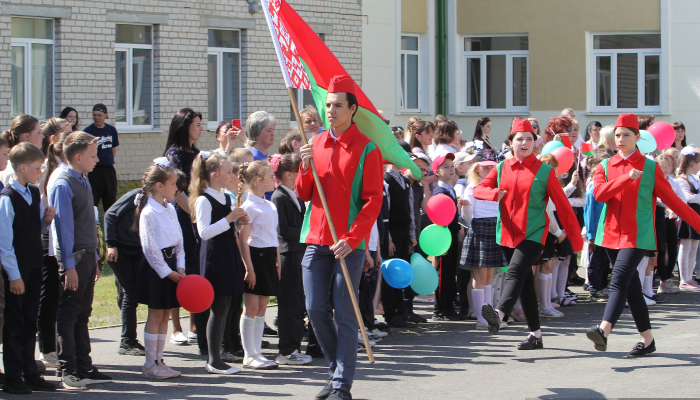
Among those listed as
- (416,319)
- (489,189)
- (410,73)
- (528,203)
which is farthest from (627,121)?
(410,73)

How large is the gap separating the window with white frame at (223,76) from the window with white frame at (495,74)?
6.82 meters

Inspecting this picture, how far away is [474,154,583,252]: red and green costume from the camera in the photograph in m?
7.52

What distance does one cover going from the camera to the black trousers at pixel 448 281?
942cm

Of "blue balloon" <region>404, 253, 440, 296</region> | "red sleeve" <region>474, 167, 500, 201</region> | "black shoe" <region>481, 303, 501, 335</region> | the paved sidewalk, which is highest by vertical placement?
"red sleeve" <region>474, 167, 500, 201</region>

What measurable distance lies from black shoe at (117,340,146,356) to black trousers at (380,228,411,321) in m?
2.53

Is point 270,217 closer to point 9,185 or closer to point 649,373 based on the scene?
point 9,185

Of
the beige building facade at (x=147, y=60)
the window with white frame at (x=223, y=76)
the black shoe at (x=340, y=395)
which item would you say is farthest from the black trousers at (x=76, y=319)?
the window with white frame at (x=223, y=76)

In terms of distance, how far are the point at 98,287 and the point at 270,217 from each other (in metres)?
4.56

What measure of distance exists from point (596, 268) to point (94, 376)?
651 centimetres

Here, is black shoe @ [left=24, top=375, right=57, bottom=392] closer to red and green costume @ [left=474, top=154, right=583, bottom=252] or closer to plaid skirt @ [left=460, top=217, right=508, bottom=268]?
red and green costume @ [left=474, top=154, right=583, bottom=252]

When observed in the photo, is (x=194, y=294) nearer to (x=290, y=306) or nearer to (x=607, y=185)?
(x=290, y=306)

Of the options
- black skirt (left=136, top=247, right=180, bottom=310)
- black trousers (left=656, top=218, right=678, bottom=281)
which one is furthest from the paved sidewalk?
black trousers (left=656, top=218, right=678, bottom=281)

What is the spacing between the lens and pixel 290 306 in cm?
734

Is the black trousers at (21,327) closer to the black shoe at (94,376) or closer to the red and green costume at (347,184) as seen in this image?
the black shoe at (94,376)
